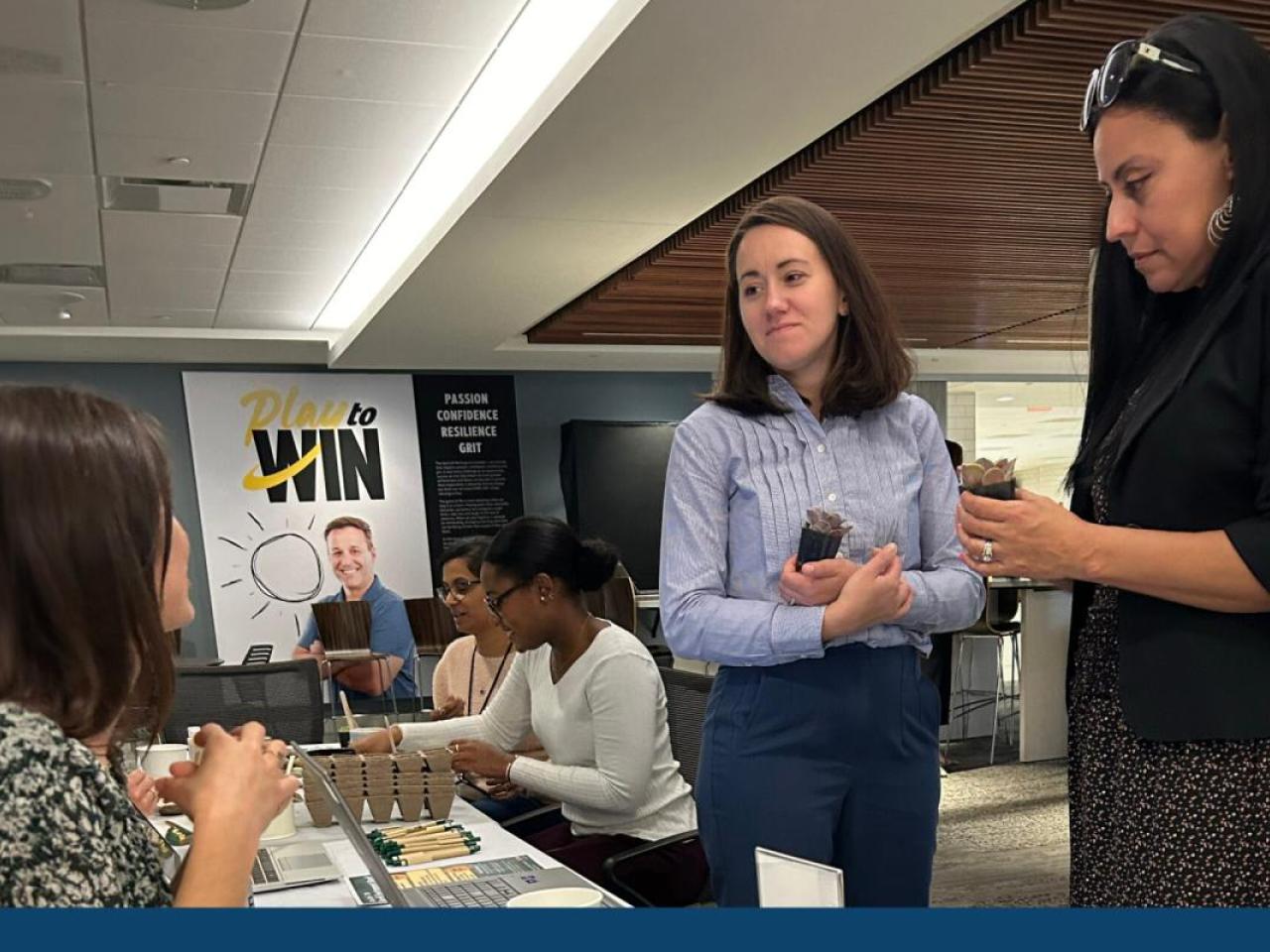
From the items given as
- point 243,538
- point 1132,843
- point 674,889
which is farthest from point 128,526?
point 243,538

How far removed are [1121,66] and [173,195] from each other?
18.0 feet

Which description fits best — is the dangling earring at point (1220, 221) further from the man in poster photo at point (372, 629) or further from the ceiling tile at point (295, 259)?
the ceiling tile at point (295, 259)

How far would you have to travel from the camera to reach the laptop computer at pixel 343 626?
7.07 meters

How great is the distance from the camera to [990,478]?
1.28 meters

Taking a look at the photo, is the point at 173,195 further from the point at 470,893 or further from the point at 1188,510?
the point at 1188,510

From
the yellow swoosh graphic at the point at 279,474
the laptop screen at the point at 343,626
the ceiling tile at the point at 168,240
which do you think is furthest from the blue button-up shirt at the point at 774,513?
the yellow swoosh graphic at the point at 279,474

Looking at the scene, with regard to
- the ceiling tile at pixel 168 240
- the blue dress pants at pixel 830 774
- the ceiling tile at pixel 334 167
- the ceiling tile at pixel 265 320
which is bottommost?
the blue dress pants at pixel 830 774

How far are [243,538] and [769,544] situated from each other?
909cm

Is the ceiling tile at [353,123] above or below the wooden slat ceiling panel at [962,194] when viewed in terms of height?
above

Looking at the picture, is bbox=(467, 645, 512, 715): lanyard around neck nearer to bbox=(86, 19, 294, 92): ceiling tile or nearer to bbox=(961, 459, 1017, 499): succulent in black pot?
bbox=(86, 19, 294, 92): ceiling tile

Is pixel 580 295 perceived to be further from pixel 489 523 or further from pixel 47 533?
pixel 47 533

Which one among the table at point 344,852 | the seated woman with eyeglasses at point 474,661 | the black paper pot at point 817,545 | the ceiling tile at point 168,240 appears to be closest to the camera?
the black paper pot at point 817,545

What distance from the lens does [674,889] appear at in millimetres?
2428

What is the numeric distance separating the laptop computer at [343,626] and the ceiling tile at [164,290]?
7.16ft
